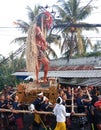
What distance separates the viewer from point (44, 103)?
1059cm

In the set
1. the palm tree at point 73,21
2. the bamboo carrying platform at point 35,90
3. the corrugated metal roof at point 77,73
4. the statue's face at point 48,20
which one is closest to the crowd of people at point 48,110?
the bamboo carrying platform at point 35,90

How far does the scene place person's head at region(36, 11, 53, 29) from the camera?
12086 millimetres

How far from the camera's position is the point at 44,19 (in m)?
12.1

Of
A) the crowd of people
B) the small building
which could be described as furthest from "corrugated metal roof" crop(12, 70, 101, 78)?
the crowd of people

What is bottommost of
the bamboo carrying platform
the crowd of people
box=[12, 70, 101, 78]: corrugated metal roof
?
the crowd of people

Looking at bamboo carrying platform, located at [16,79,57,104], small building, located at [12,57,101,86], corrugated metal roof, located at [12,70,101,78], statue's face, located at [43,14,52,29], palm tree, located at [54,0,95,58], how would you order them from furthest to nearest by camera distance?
palm tree, located at [54,0,95,58], corrugated metal roof, located at [12,70,101,78], small building, located at [12,57,101,86], statue's face, located at [43,14,52,29], bamboo carrying platform, located at [16,79,57,104]

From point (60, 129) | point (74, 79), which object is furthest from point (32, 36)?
point (74, 79)

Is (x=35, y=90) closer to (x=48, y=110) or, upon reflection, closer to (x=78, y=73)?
(x=48, y=110)

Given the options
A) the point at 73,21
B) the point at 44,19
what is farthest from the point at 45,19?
the point at 73,21

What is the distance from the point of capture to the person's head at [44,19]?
39.7 ft

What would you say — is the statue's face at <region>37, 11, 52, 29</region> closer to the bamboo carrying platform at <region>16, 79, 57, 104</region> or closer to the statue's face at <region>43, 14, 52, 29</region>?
the statue's face at <region>43, 14, 52, 29</region>

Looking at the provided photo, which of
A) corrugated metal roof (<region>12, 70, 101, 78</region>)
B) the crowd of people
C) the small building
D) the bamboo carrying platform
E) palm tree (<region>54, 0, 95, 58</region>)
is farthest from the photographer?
palm tree (<region>54, 0, 95, 58</region>)

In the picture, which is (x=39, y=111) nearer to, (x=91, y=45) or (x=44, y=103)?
(x=44, y=103)

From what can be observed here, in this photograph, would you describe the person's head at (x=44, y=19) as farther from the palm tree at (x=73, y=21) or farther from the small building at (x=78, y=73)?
the palm tree at (x=73, y=21)
